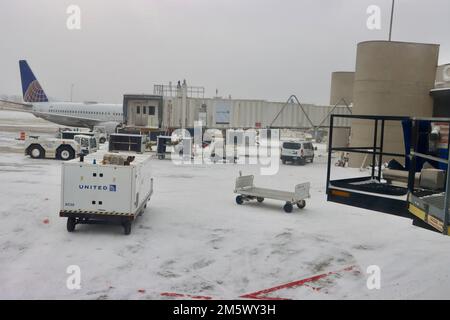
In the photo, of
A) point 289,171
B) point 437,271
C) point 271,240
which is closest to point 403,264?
point 437,271

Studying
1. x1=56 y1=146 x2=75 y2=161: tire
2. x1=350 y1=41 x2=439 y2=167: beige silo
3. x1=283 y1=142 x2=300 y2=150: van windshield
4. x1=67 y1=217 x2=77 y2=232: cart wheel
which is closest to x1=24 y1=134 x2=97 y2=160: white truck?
x1=56 y1=146 x2=75 y2=161: tire

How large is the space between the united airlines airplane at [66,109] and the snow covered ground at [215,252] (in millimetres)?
35239

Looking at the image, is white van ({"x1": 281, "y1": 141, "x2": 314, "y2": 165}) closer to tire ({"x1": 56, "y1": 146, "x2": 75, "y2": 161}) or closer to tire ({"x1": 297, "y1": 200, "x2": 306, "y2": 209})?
tire ({"x1": 56, "y1": 146, "x2": 75, "y2": 161})

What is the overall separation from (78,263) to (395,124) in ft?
101

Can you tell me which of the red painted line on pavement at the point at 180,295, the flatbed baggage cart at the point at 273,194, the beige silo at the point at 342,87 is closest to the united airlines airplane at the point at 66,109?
the beige silo at the point at 342,87

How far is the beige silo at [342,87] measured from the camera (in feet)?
176

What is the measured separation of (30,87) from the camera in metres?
62.2

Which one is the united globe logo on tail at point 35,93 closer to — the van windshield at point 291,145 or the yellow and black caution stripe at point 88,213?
the van windshield at point 291,145

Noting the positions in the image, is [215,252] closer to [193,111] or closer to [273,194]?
[273,194]

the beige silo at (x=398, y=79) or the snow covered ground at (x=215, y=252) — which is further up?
the beige silo at (x=398, y=79)

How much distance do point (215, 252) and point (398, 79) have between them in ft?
93.5

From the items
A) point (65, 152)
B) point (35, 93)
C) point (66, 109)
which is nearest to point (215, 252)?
point (65, 152)

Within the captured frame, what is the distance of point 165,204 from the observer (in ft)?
65.5

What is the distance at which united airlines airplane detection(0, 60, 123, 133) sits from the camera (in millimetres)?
56156
